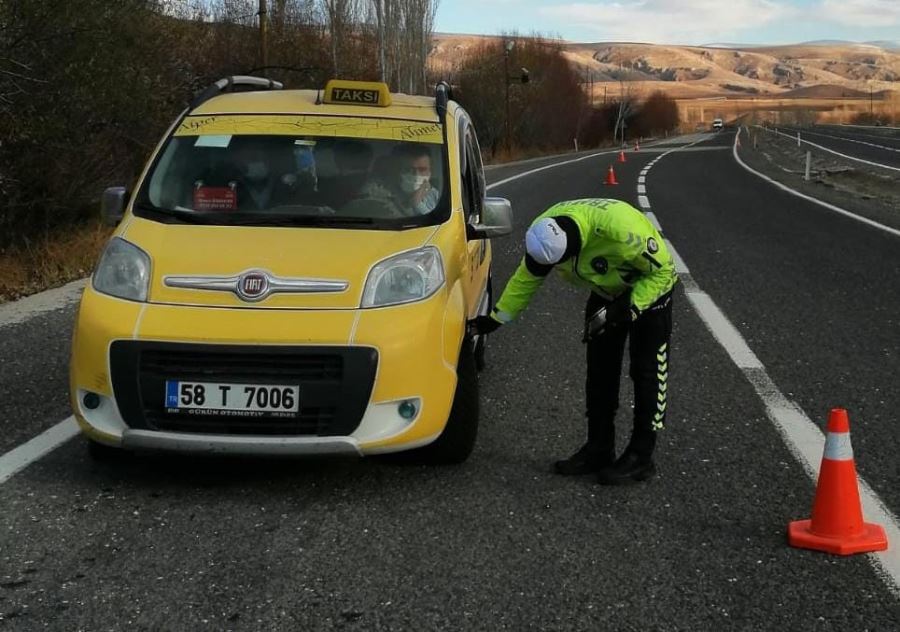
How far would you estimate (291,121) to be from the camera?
5371mm

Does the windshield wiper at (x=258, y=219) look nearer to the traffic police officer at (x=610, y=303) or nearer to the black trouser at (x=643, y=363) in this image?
the traffic police officer at (x=610, y=303)

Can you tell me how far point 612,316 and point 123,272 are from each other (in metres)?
2.13

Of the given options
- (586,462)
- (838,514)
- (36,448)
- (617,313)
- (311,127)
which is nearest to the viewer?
(838,514)

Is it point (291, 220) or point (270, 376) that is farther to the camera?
point (291, 220)

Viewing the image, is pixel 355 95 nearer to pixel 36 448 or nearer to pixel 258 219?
pixel 258 219

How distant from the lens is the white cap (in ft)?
12.9

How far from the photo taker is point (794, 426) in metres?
5.09

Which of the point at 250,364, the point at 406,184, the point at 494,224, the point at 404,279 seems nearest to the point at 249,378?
the point at 250,364

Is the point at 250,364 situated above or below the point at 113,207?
below

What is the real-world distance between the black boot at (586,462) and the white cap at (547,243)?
98 centimetres

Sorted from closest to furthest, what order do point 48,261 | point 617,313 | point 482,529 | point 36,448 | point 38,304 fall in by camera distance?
point 482,529 → point 617,313 → point 36,448 → point 38,304 → point 48,261

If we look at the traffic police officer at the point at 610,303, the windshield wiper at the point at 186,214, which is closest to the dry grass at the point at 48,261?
the windshield wiper at the point at 186,214

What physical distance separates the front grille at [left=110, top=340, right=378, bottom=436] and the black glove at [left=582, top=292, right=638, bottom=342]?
100 centimetres

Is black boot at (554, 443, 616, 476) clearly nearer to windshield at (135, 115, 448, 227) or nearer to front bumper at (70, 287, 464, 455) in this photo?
front bumper at (70, 287, 464, 455)
